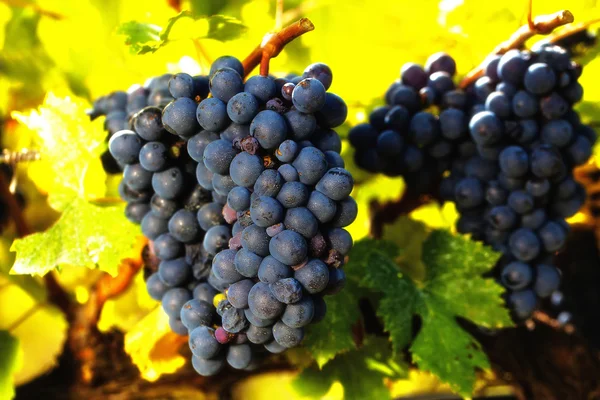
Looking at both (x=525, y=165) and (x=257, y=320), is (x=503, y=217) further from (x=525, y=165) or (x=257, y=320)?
(x=257, y=320)

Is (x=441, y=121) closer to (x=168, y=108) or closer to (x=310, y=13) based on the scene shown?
(x=168, y=108)

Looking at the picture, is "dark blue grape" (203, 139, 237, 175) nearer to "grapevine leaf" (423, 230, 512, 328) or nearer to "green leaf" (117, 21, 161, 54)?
"green leaf" (117, 21, 161, 54)

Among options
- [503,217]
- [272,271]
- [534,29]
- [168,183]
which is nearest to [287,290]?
[272,271]

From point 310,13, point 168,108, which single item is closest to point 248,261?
point 168,108

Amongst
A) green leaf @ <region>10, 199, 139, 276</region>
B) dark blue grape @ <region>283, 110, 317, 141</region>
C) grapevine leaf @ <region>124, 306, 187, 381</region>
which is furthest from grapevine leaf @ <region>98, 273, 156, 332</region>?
dark blue grape @ <region>283, 110, 317, 141</region>

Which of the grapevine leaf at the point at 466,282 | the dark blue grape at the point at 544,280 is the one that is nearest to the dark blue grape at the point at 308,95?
the grapevine leaf at the point at 466,282
